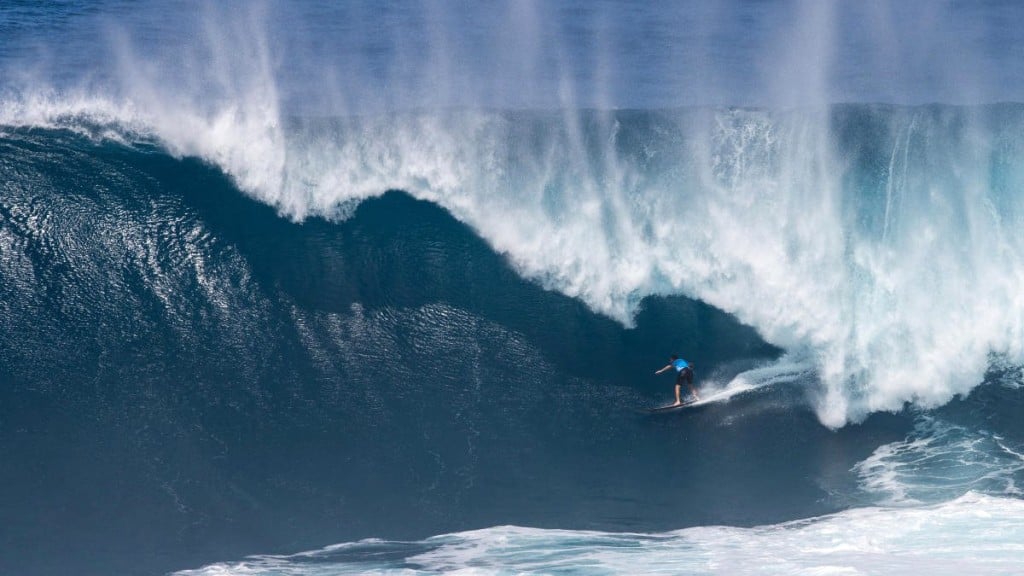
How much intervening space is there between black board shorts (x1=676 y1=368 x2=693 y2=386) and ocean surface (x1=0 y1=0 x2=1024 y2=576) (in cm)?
34

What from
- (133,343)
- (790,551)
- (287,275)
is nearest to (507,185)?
(287,275)

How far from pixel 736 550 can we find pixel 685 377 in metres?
3.21

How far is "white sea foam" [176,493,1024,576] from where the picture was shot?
41.5ft

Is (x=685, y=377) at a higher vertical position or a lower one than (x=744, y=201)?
lower

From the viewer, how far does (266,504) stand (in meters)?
13.9

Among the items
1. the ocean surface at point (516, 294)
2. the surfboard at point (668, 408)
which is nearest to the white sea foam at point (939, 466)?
the ocean surface at point (516, 294)

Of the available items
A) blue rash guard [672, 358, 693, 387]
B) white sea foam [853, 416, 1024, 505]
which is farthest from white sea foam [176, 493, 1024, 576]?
blue rash guard [672, 358, 693, 387]

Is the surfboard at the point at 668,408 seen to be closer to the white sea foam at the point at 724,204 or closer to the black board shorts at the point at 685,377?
the black board shorts at the point at 685,377

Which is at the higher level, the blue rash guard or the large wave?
the large wave

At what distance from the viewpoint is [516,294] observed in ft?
57.3

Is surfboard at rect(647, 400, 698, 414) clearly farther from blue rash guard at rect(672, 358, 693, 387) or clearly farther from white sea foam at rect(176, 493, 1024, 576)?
white sea foam at rect(176, 493, 1024, 576)

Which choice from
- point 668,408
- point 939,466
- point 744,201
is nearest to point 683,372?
point 668,408

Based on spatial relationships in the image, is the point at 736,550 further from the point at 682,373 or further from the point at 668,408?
the point at 682,373

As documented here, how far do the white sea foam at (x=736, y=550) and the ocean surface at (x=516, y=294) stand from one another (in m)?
0.06
